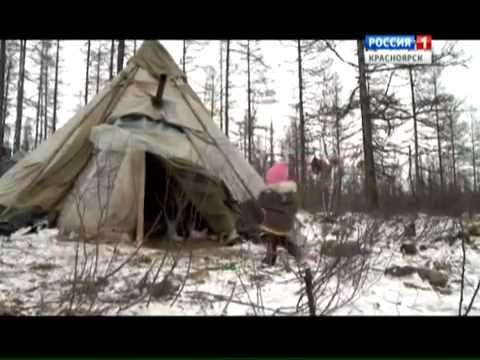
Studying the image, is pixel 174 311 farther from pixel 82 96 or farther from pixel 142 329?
pixel 82 96

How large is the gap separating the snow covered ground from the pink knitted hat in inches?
25.9

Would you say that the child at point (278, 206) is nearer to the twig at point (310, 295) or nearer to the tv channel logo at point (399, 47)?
the twig at point (310, 295)

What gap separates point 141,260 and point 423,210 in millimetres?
3232

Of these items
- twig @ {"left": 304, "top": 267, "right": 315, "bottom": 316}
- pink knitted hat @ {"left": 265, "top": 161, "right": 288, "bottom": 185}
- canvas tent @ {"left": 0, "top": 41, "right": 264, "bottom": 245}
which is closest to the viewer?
twig @ {"left": 304, "top": 267, "right": 315, "bottom": 316}

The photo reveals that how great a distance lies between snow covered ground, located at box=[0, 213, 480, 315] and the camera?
6.18 feet

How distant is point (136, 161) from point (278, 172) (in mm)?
1889

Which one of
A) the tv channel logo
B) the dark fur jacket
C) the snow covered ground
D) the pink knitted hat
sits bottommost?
the snow covered ground

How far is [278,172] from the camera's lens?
3318mm

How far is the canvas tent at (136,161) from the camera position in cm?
414

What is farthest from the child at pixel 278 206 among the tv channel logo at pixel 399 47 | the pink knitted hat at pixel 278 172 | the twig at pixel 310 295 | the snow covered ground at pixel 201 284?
the tv channel logo at pixel 399 47

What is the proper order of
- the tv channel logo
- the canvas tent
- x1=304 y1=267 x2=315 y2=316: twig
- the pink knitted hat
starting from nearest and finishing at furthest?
the tv channel logo → x1=304 y1=267 x2=315 y2=316: twig → the pink knitted hat → the canvas tent

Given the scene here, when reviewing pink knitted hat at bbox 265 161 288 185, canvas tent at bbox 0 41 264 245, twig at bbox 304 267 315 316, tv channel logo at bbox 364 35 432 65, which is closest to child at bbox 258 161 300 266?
pink knitted hat at bbox 265 161 288 185

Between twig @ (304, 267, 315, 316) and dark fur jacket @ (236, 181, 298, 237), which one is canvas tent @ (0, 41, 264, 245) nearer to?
dark fur jacket @ (236, 181, 298, 237)
